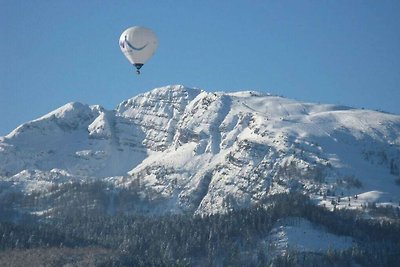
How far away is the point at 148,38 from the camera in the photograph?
192 m

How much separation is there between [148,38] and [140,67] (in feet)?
19.7

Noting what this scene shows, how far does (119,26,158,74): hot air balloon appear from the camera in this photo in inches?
7539

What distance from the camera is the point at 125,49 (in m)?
194

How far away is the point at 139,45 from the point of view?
192m

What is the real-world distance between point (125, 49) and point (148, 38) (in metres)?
5.30

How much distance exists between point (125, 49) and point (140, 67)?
15.8 ft

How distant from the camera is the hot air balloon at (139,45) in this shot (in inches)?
7539
